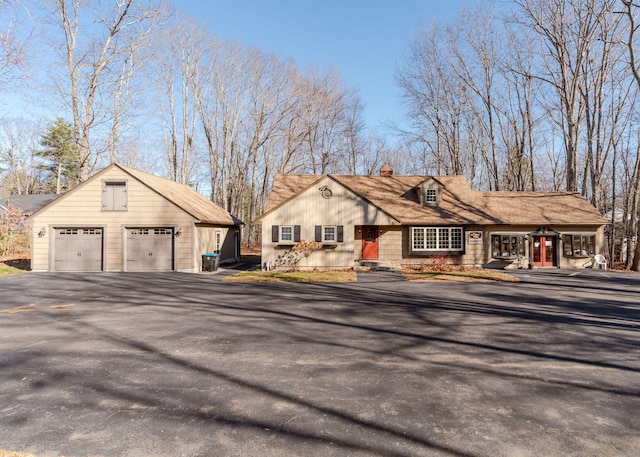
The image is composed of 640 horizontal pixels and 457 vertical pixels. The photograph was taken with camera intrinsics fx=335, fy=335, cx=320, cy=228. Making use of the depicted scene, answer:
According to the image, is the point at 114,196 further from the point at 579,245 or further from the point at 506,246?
the point at 579,245

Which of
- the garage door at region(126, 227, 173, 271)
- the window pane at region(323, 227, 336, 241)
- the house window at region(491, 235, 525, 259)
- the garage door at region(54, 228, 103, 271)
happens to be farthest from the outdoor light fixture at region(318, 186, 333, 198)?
the garage door at region(54, 228, 103, 271)

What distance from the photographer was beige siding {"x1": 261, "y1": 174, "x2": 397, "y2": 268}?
19469 millimetres

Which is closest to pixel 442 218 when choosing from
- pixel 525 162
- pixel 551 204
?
pixel 551 204

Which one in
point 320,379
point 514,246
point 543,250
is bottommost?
point 320,379

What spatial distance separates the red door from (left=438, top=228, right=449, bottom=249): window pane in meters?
3.92

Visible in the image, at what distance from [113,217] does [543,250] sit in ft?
85.1

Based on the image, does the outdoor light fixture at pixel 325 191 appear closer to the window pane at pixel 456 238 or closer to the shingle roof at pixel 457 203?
the shingle roof at pixel 457 203

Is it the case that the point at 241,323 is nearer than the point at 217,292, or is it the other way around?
the point at 241,323

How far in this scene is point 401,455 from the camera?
3.28m

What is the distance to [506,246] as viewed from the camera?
2108cm

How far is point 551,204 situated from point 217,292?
22146 millimetres

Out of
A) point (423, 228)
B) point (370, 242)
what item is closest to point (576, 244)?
point (423, 228)

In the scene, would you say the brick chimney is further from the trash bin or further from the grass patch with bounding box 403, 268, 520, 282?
the trash bin

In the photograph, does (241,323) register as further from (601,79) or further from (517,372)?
(601,79)
